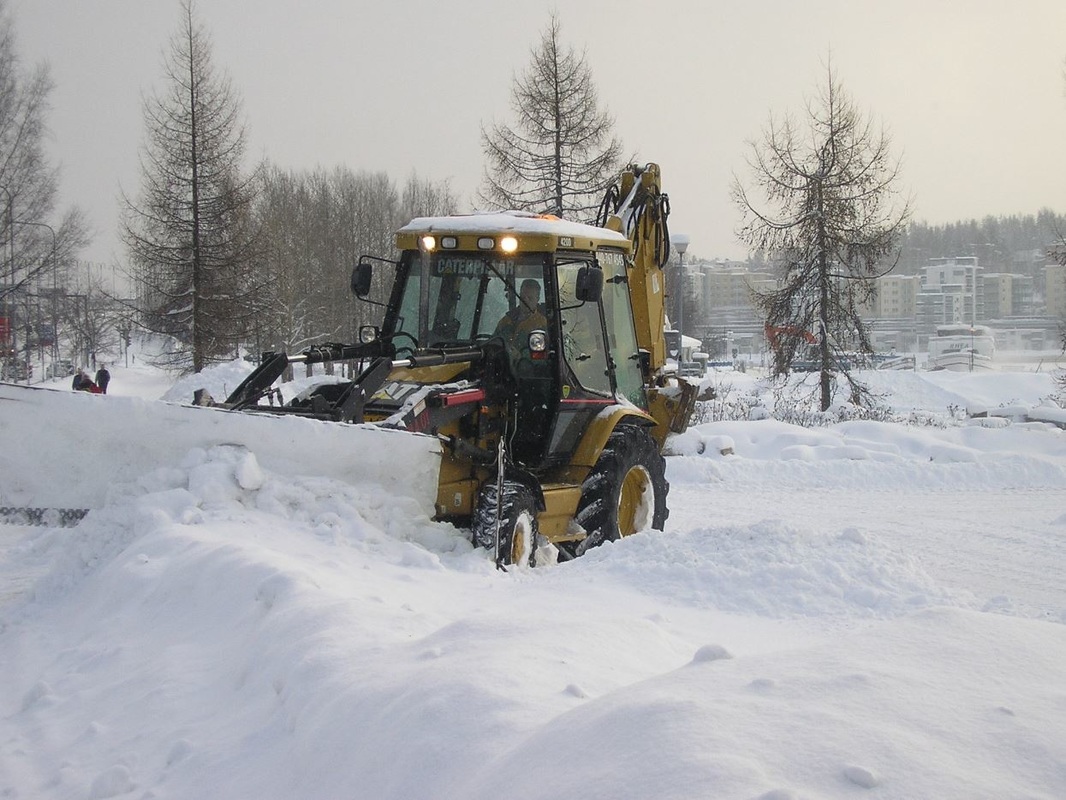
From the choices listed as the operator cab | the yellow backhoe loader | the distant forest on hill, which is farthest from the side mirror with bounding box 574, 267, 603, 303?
the distant forest on hill

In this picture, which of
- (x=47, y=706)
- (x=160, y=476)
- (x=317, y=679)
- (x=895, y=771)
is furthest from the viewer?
(x=160, y=476)

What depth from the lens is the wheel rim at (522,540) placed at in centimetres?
Result: 728

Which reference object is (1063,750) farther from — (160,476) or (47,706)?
(160,476)

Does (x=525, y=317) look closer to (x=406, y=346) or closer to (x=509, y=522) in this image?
(x=406, y=346)

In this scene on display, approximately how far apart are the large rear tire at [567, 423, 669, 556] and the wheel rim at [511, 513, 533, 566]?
907mm

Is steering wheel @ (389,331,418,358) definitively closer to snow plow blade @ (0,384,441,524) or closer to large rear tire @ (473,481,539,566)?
large rear tire @ (473,481,539,566)

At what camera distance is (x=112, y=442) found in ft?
21.4

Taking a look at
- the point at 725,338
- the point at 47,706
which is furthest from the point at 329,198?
the point at 47,706

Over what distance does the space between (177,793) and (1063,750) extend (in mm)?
2852

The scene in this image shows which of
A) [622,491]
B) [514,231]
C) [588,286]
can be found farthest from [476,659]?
[622,491]

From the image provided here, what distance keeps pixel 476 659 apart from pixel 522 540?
3429 millimetres

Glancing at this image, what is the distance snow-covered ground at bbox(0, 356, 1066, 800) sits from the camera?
112 inches

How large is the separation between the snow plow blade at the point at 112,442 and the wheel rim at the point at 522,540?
1115mm

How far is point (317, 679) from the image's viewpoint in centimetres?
402
